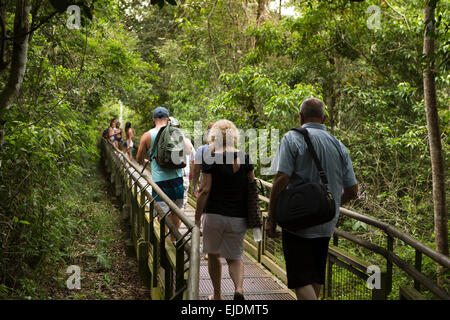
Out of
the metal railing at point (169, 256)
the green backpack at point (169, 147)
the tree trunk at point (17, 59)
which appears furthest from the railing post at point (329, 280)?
the tree trunk at point (17, 59)

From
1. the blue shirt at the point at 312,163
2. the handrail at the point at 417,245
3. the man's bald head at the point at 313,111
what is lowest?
the handrail at the point at 417,245

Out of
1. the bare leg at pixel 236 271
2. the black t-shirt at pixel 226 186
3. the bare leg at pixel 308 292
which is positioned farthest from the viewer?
the bare leg at pixel 236 271

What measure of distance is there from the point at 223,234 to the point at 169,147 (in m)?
1.68

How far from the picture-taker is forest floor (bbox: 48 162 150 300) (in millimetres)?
6551

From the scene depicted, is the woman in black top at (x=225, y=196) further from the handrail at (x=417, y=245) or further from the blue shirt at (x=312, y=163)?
the handrail at (x=417, y=245)

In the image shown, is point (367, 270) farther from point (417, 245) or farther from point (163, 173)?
point (163, 173)

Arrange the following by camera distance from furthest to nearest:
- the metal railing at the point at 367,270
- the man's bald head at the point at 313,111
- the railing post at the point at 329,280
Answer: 1. the railing post at the point at 329,280
2. the man's bald head at the point at 313,111
3. the metal railing at the point at 367,270

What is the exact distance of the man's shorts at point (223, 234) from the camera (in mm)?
3443

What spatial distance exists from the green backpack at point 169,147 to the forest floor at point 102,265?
7.85 feet

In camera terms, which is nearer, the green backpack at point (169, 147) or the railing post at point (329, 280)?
the railing post at point (329, 280)

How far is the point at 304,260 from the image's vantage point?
2748 millimetres

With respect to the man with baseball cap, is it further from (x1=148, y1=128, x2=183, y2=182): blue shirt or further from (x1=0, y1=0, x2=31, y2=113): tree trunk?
(x1=0, y1=0, x2=31, y2=113): tree trunk

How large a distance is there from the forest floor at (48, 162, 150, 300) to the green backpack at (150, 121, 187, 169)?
2393 mm

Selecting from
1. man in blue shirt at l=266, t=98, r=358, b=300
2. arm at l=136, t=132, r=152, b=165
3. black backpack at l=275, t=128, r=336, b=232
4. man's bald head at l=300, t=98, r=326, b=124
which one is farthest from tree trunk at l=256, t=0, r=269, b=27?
black backpack at l=275, t=128, r=336, b=232
